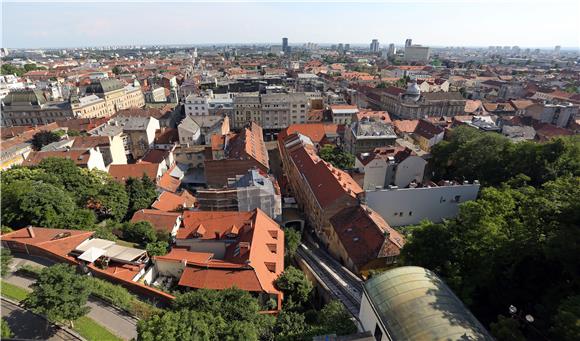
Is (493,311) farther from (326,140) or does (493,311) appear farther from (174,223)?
(326,140)

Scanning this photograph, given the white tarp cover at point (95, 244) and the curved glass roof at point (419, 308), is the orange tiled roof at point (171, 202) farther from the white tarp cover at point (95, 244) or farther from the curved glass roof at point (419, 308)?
the curved glass roof at point (419, 308)

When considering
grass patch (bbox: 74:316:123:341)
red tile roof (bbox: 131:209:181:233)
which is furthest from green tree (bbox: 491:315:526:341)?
red tile roof (bbox: 131:209:181:233)

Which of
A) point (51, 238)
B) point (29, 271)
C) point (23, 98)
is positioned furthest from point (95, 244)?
point (23, 98)

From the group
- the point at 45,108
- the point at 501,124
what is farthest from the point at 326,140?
the point at 45,108

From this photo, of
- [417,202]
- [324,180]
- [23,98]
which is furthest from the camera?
[23,98]

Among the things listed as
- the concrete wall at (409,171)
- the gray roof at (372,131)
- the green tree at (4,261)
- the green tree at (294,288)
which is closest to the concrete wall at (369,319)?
the green tree at (294,288)

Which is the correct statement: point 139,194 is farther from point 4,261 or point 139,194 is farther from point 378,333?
point 378,333

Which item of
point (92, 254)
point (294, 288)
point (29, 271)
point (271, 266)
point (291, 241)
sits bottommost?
point (291, 241)
